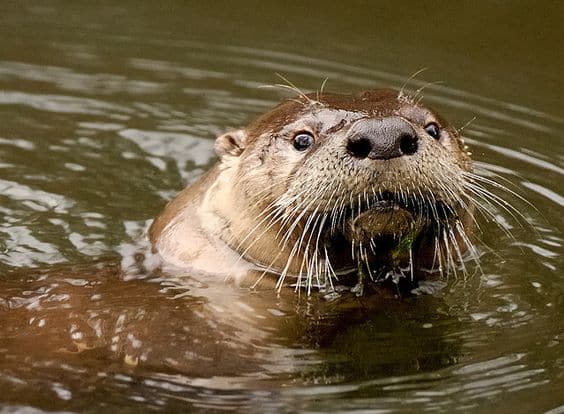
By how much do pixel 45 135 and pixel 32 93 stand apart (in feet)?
1.91

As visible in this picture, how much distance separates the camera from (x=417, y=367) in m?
4.07

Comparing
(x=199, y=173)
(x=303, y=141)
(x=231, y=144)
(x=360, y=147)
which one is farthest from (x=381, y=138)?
(x=199, y=173)

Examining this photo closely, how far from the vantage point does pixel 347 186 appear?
155 inches

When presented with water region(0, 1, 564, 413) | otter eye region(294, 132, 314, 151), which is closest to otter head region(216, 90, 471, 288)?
otter eye region(294, 132, 314, 151)

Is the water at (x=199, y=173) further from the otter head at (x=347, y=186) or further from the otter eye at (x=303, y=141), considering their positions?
the otter eye at (x=303, y=141)

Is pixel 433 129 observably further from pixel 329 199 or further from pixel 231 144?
pixel 231 144

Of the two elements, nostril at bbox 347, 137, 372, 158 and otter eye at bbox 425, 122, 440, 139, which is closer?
nostril at bbox 347, 137, 372, 158

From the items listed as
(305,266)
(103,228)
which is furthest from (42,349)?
(103,228)

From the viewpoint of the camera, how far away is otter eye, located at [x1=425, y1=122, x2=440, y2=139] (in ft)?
14.2

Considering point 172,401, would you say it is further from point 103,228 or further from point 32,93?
point 32,93

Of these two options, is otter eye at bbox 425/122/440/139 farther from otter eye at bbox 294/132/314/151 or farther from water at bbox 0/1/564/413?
water at bbox 0/1/564/413

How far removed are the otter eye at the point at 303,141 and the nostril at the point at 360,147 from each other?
1.14ft

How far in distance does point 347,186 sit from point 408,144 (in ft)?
0.77

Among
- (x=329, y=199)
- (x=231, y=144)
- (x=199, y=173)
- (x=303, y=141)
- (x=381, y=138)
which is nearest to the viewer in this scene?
(x=381, y=138)
